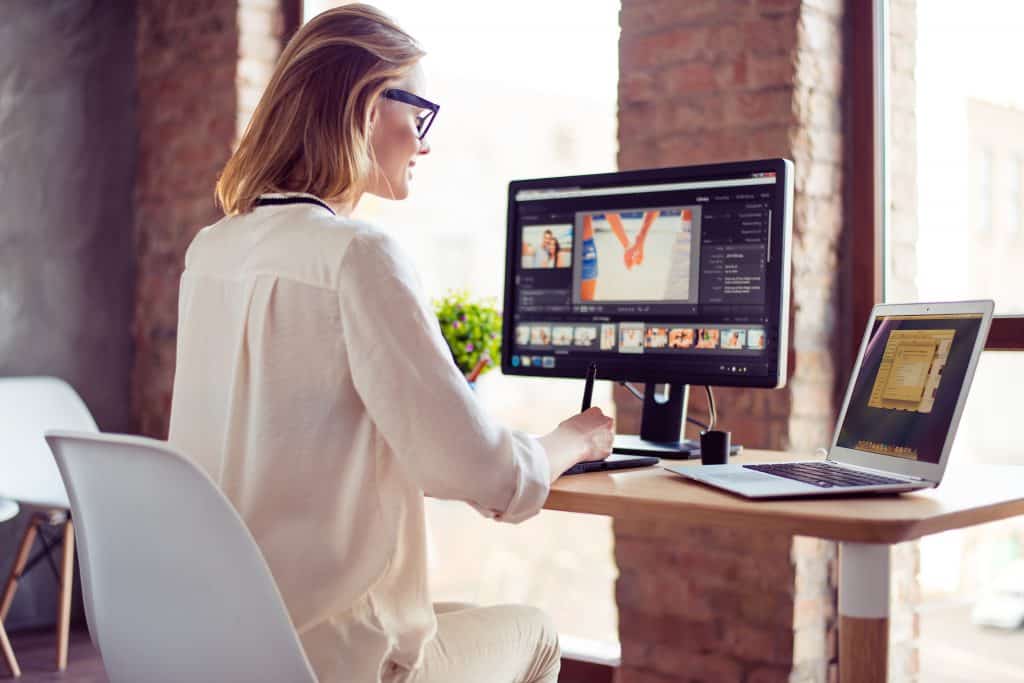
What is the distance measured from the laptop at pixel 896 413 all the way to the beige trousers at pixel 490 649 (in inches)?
13.0

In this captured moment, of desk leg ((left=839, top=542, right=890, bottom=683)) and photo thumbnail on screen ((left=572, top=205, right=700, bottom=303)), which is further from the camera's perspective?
photo thumbnail on screen ((left=572, top=205, right=700, bottom=303))

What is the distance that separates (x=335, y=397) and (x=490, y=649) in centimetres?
42

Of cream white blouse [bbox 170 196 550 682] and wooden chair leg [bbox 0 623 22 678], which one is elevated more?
cream white blouse [bbox 170 196 550 682]

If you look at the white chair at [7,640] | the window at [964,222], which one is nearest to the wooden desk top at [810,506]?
the window at [964,222]

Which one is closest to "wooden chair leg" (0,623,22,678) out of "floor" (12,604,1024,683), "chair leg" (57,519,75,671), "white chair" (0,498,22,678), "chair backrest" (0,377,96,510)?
"white chair" (0,498,22,678)

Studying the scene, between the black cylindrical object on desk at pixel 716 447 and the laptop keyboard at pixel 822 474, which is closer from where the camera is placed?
the laptop keyboard at pixel 822 474

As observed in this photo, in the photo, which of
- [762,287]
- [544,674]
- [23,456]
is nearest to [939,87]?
[762,287]

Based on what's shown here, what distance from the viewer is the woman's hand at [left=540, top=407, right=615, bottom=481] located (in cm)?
159

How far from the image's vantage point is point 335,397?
4.23ft

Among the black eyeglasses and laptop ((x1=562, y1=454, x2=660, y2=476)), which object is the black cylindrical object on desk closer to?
laptop ((x1=562, y1=454, x2=660, y2=476))

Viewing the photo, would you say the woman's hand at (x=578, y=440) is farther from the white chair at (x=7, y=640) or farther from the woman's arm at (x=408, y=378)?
the white chair at (x=7, y=640)

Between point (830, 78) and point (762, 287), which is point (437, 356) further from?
point (830, 78)

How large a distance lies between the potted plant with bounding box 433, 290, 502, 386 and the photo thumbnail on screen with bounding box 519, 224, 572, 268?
0.54 m

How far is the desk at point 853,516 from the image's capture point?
1.33 m
